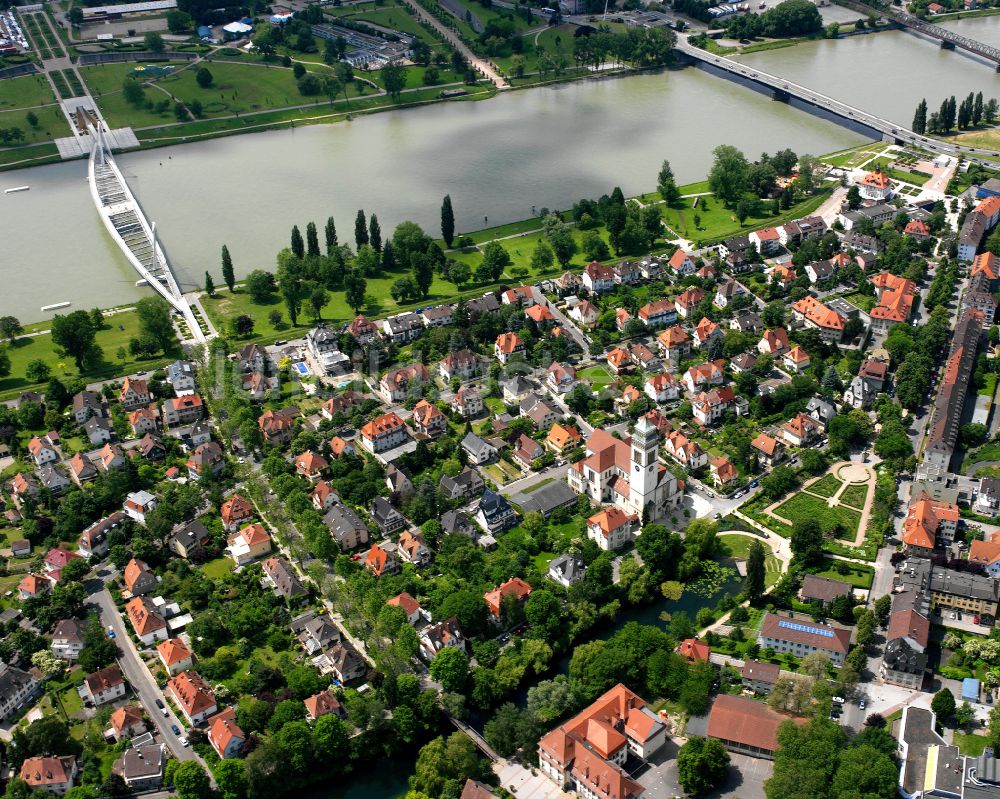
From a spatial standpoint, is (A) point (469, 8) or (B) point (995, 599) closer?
(B) point (995, 599)

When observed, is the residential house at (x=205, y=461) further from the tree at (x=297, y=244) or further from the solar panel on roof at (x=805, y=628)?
the solar panel on roof at (x=805, y=628)

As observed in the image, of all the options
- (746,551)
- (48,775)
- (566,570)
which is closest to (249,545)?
(48,775)

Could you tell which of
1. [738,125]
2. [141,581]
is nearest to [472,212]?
[738,125]

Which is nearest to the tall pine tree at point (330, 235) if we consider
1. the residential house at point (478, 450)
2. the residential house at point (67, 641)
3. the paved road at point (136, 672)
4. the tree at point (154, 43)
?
the residential house at point (478, 450)

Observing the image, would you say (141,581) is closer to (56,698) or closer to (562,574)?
(56,698)

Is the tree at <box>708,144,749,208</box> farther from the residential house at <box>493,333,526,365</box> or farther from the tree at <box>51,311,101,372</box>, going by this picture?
the tree at <box>51,311,101,372</box>

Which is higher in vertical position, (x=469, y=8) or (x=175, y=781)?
(x=469, y=8)
